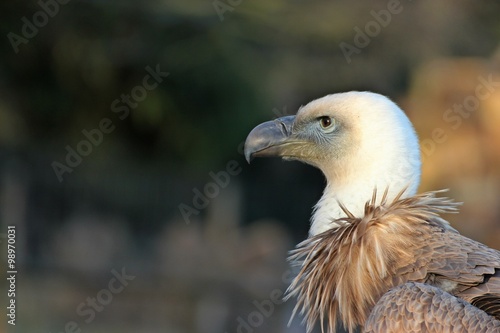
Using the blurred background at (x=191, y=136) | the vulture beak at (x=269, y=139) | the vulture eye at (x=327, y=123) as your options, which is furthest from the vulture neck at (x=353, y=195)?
the blurred background at (x=191, y=136)

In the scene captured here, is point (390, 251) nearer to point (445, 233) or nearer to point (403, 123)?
point (445, 233)

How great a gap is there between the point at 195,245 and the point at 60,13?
5080mm

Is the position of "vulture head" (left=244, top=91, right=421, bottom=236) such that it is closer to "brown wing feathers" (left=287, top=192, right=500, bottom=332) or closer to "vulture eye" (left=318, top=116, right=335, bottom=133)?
"vulture eye" (left=318, top=116, right=335, bottom=133)

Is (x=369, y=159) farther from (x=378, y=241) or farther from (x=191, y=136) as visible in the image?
(x=191, y=136)

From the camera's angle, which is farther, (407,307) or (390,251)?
(390,251)

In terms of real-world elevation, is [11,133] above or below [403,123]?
above

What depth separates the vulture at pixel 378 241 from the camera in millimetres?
3332

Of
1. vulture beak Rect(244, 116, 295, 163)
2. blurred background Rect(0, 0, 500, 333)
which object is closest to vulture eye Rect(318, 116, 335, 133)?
vulture beak Rect(244, 116, 295, 163)

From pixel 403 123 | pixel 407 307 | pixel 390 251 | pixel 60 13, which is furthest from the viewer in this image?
pixel 60 13

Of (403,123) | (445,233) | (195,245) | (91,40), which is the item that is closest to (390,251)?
(445,233)

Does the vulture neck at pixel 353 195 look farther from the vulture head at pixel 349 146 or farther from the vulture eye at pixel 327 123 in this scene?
the vulture eye at pixel 327 123

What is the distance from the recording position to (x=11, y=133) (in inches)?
513

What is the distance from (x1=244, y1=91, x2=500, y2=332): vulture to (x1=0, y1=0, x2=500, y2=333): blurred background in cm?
687

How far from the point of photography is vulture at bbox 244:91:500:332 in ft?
10.9
